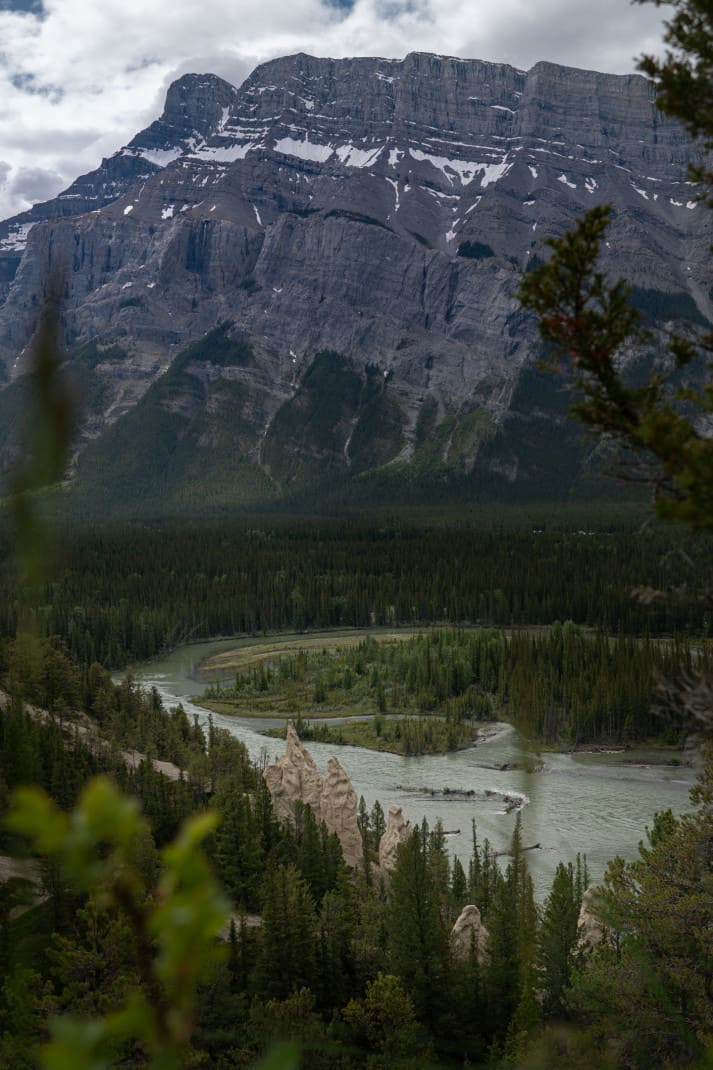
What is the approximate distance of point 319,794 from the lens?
120 feet

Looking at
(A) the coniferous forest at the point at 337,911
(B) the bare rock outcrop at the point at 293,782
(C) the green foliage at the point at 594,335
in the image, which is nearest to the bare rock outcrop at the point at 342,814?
(B) the bare rock outcrop at the point at 293,782

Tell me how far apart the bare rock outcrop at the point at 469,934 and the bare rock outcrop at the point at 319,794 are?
770 centimetres

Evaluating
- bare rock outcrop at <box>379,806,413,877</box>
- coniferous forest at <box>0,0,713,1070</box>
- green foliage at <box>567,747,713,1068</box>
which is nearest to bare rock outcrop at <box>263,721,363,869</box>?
coniferous forest at <box>0,0,713,1070</box>

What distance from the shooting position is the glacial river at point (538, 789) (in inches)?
1508

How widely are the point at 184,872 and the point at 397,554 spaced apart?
426 feet

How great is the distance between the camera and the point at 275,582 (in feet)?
385

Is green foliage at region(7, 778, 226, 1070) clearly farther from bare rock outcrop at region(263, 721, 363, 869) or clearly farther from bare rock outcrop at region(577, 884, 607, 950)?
bare rock outcrop at region(263, 721, 363, 869)

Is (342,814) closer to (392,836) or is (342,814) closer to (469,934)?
(392,836)

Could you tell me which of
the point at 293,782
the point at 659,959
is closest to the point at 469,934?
the point at 659,959

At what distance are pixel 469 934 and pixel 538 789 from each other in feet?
20.6

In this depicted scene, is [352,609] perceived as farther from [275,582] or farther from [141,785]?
[141,785]

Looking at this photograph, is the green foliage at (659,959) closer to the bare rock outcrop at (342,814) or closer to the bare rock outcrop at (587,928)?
the bare rock outcrop at (587,928)

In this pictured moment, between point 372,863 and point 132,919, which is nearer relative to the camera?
point 132,919

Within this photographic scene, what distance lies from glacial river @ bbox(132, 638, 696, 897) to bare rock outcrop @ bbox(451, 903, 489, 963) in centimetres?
514
